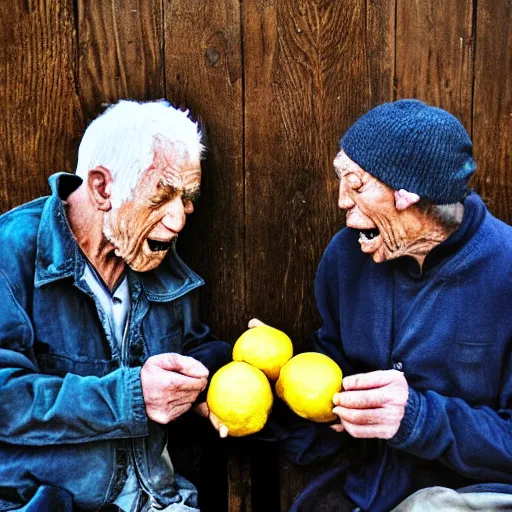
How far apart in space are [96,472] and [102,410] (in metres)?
0.21

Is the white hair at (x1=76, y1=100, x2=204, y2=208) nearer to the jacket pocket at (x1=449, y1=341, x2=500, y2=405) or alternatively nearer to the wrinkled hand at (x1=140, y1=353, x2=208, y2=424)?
the wrinkled hand at (x1=140, y1=353, x2=208, y2=424)

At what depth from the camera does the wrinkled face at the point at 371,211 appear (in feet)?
6.41

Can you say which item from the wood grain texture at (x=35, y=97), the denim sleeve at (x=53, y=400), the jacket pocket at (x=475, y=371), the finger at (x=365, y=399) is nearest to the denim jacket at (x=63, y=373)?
the denim sleeve at (x=53, y=400)

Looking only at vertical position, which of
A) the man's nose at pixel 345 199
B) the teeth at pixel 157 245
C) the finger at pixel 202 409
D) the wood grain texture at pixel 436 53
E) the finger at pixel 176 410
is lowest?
the finger at pixel 202 409

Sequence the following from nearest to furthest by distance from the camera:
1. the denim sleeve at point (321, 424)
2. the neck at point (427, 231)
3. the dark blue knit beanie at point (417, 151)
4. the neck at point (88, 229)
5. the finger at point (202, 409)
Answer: the dark blue knit beanie at point (417, 151), the neck at point (427, 231), the neck at point (88, 229), the finger at point (202, 409), the denim sleeve at point (321, 424)

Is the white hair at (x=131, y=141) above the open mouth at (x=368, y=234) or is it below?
above

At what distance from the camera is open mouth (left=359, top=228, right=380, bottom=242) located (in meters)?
2.04

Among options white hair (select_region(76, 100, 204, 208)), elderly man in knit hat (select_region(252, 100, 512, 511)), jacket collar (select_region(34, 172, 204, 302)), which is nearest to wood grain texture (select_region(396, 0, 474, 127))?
elderly man in knit hat (select_region(252, 100, 512, 511))

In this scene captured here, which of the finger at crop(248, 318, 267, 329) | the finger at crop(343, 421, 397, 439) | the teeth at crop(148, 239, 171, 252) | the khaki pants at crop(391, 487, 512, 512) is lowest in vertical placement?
the khaki pants at crop(391, 487, 512, 512)

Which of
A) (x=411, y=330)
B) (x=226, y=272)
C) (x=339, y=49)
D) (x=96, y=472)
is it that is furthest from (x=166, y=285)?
(x=339, y=49)

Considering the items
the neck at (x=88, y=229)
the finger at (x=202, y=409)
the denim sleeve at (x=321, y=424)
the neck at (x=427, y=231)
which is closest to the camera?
the neck at (x=427, y=231)

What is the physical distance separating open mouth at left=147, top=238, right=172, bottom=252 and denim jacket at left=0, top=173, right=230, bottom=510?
0.41ft

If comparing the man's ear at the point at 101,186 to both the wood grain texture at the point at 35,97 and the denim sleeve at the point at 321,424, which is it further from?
the denim sleeve at the point at 321,424

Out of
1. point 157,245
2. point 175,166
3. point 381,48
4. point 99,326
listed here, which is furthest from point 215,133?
point 99,326
